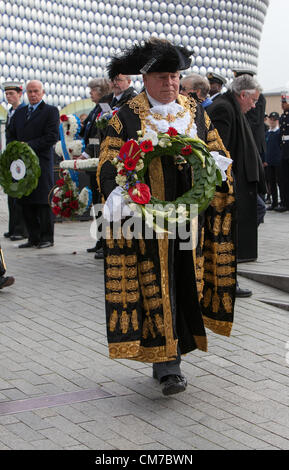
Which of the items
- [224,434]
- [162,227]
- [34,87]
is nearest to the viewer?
[224,434]

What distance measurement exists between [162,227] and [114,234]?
0.31 metres

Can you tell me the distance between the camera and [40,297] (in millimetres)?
7262

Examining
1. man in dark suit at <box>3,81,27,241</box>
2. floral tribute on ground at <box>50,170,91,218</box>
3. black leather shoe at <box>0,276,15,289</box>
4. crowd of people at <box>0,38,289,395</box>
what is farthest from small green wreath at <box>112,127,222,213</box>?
man in dark suit at <box>3,81,27,241</box>

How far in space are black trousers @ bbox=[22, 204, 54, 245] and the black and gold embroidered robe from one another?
5.75m

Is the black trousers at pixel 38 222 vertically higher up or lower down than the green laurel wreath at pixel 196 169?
lower down

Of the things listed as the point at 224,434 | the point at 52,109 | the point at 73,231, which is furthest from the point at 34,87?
the point at 224,434

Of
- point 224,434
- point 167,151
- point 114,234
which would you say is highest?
point 167,151

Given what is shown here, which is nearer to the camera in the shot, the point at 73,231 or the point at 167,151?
the point at 167,151

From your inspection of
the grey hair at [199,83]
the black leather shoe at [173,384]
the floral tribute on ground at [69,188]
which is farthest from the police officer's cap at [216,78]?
the black leather shoe at [173,384]

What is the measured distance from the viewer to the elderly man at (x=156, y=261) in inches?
175

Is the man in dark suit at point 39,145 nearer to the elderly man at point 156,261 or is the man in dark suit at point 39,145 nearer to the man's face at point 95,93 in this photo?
the man's face at point 95,93

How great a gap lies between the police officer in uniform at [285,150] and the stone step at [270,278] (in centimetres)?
739

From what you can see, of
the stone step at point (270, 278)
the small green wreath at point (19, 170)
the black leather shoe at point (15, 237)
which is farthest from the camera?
the black leather shoe at point (15, 237)
